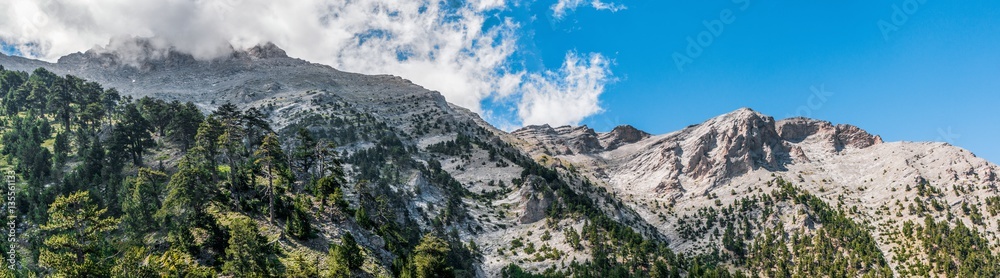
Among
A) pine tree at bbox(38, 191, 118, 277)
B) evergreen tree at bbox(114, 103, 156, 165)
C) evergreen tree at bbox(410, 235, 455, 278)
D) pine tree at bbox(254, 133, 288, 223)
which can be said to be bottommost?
pine tree at bbox(38, 191, 118, 277)

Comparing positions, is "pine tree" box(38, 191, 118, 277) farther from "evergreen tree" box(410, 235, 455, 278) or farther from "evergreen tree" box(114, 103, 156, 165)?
"evergreen tree" box(114, 103, 156, 165)

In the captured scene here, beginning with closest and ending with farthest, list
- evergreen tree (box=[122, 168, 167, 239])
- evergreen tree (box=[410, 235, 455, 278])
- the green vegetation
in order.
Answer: the green vegetation, evergreen tree (box=[122, 168, 167, 239]), evergreen tree (box=[410, 235, 455, 278])

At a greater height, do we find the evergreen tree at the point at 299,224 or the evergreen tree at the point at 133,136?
the evergreen tree at the point at 133,136

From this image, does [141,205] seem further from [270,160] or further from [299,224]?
[299,224]

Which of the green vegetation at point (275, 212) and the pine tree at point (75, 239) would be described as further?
the green vegetation at point (275, 212)

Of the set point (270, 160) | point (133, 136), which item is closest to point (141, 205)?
point (270, 160)

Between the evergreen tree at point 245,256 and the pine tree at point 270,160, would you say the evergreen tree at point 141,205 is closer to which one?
the pine tree at point 270,160

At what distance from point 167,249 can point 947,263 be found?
196 metres

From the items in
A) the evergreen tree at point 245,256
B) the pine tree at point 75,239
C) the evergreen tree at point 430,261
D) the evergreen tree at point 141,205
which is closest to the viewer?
the pine tree at point 75,239

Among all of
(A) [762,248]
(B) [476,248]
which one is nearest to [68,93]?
(B) [476,248]

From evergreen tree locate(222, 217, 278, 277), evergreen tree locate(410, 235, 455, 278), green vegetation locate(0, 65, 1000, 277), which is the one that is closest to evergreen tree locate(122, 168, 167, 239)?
green vegetation locate(0, 65, 1000, 277)

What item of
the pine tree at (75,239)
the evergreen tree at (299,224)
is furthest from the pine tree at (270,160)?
the pine tree at (75,239)

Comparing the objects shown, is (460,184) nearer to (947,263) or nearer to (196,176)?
(196,176)

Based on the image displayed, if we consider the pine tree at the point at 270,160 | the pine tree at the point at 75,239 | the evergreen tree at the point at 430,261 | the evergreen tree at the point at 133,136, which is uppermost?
the evergreen tree at the point at 133,136
